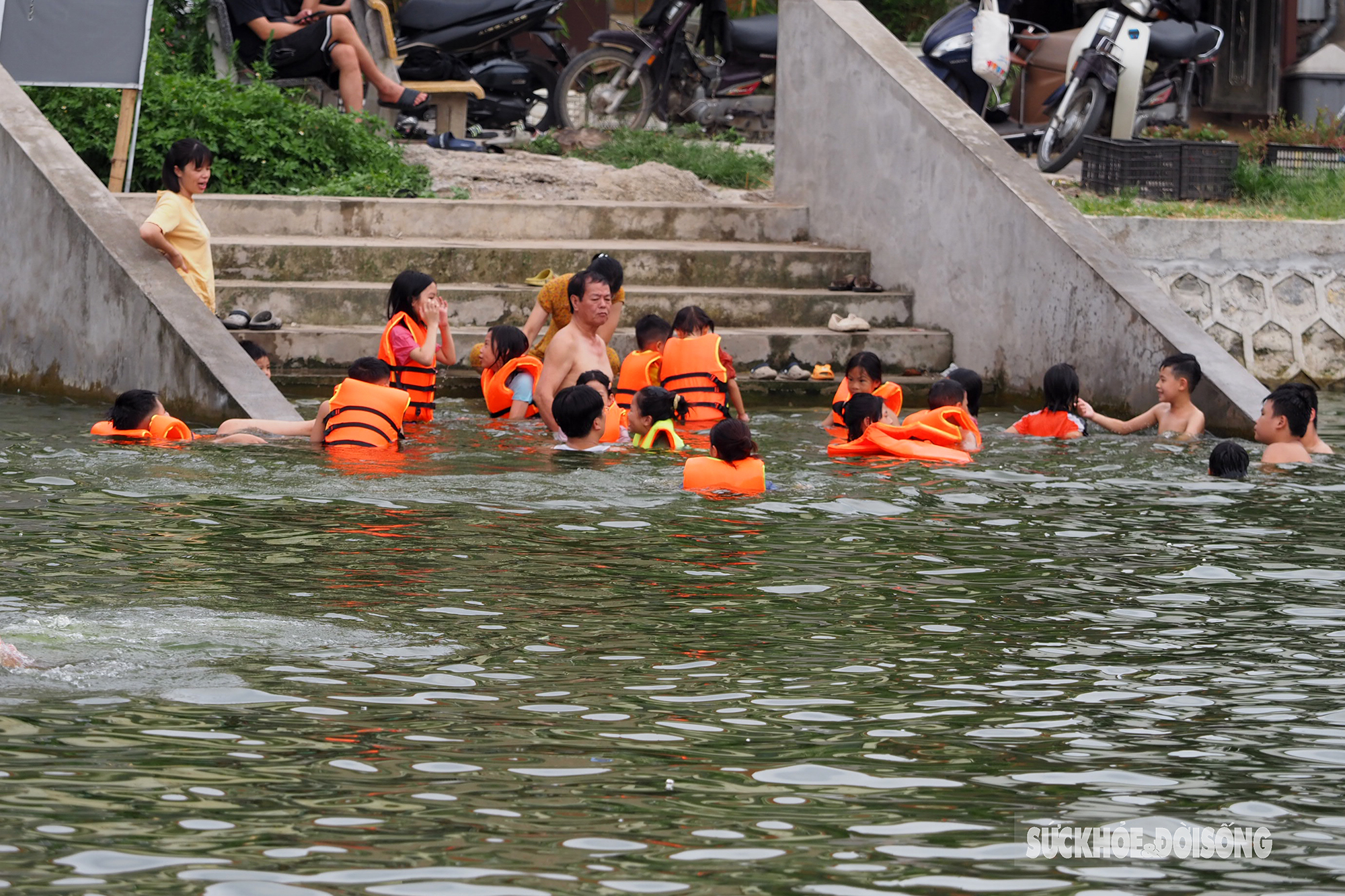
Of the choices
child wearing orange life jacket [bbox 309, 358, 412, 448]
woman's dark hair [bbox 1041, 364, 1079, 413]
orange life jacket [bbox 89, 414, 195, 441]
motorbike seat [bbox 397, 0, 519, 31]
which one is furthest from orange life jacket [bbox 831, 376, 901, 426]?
motorbike seat [bbox 397, 0, 519, 31]

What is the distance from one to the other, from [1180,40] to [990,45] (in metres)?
2.28

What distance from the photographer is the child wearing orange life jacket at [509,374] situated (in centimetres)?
1156

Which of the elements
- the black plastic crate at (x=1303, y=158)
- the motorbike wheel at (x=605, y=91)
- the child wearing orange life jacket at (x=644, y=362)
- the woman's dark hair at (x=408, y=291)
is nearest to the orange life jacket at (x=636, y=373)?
the child wearing orange life jacket at (x=644, y=362)

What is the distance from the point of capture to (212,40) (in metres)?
16.1

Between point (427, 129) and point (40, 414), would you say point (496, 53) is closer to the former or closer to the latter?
point (427, 129)

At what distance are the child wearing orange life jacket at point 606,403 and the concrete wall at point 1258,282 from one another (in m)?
5.02

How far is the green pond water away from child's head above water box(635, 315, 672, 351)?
8.99ft

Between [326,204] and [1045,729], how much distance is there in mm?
9950

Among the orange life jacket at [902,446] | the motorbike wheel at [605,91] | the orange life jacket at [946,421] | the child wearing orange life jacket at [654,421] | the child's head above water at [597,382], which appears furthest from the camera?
the motorbike wheel at [605,91]

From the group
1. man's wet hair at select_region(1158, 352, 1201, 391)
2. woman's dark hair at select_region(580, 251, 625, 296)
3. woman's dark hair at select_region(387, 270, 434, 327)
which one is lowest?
man's wet hair at select_region(1158, 352, 1201, 391)

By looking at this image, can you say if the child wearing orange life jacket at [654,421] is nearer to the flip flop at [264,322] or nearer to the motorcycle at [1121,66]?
the flip flop at [264,322]

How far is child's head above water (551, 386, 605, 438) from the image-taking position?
10219 millimetres

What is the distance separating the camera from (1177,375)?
11.3 metres

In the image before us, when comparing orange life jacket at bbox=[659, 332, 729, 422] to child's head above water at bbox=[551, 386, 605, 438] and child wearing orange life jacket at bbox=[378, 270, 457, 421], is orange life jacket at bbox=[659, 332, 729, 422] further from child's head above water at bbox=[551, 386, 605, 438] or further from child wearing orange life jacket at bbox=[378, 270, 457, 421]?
child wearing orange life jacket at bbox=[378, 270, 457, 421]
